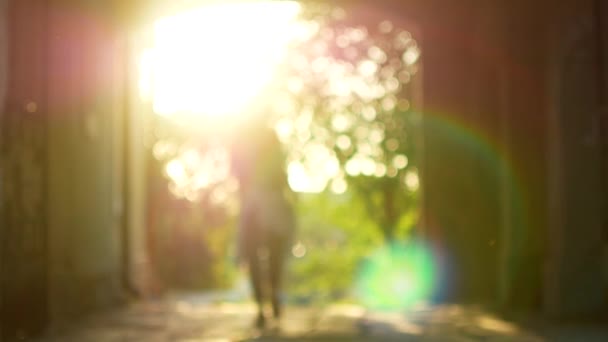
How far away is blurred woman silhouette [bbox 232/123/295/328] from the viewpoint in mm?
8297

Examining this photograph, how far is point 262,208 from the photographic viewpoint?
829cm

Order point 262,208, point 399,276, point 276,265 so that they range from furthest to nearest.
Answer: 1. point 399,276
2. point 276,265
3. point 262,208

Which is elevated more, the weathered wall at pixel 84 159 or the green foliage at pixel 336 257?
the weathered wall at pixel 84 159

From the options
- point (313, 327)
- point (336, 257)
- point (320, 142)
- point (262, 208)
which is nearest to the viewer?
point (313, 327)

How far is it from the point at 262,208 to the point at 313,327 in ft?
3.74

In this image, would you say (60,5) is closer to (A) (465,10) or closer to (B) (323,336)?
(B) (323,336)

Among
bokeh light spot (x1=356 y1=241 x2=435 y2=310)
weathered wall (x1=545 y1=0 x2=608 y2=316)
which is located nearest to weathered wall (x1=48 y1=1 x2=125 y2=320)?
bokeh light spot (x1=356 y1=241 x2=435 y2=310)

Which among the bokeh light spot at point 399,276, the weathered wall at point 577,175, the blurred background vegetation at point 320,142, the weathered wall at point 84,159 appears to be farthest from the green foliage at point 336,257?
the weathered wall at point 577,175

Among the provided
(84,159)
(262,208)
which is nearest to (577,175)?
(262,208)

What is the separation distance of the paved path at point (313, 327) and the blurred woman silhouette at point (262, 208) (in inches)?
17.3

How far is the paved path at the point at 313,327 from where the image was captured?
6743mm

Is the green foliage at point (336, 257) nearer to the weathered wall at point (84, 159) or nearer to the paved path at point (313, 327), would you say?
the weathered wall at point (84, 159)

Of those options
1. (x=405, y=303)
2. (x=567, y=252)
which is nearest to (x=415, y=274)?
(x=405, y=303)

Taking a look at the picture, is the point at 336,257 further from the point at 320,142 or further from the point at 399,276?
the point at 399,276
